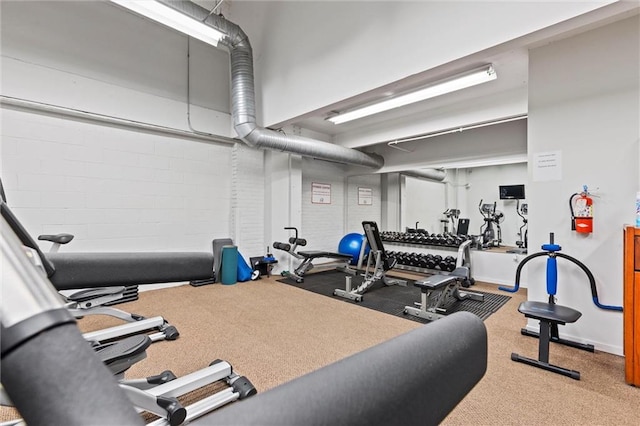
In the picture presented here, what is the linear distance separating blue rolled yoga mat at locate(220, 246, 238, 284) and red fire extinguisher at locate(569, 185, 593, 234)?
13.7ft

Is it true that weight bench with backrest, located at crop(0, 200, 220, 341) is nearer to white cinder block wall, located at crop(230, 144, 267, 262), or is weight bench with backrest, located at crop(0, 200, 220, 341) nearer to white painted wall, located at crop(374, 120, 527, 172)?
white cinder block wall, located at crop(230, 144, 267, 262)

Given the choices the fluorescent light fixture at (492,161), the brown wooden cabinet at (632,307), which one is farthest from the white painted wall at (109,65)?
the brown wooden cabinet at (632,307)

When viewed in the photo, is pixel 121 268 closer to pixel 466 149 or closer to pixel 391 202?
pixel 466 149

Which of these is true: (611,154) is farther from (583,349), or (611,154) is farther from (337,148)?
(337,148)

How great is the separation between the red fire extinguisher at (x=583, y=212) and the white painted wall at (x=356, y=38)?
4.58 ft

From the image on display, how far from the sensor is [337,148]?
18.3 ft

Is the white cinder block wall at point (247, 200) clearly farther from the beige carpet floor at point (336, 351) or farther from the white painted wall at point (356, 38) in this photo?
the beige carpet floor at point (336, 351)

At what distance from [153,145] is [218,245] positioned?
1.77 meters

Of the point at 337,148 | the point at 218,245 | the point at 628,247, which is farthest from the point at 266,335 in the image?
the point at 337,148

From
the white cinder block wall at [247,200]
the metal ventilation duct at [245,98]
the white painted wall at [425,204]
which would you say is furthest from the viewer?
the white painted wall at [425,204]

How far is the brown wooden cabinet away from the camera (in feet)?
6.66

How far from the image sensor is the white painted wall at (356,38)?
2434 millimetres

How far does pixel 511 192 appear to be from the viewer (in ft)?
19.1

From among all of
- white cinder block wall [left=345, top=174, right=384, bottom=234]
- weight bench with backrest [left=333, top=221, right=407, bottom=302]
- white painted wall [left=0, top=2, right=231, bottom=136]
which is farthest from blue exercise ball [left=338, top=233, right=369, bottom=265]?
Result: white painted wall [left=0, top=2, right=231, bottom=136]
